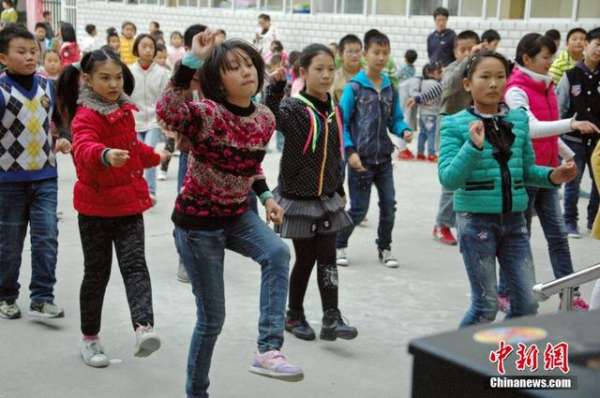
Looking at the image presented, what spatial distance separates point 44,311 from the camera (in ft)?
16.5

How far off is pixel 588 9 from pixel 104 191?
1284 cm

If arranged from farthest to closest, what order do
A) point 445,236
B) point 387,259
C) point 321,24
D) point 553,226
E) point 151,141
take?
point 321,24
point 151,141
point 445,236
point 387,259
point 553,226

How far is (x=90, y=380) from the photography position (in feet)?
13.6

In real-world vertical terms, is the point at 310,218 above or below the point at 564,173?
below

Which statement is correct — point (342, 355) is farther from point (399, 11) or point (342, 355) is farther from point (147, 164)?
point (399, 11)

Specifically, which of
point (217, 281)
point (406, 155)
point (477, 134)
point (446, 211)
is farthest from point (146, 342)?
point (406, 155)

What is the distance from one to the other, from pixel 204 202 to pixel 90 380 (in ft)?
3.97

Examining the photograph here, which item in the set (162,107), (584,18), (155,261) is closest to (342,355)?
(162,107)

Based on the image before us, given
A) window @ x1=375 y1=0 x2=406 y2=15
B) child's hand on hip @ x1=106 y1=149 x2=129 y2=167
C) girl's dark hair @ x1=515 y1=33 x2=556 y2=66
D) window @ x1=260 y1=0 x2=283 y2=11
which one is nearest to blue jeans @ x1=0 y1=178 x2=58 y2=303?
child's hand on hip @ x1=106 y1=149 x2=129 y2=167

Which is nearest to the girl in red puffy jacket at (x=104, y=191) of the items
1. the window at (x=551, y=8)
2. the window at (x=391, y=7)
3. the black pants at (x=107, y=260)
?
the black pants at (x=107, y=260)

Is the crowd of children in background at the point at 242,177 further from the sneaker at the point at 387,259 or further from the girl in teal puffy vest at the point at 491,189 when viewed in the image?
the sneaker at the point at 387,259

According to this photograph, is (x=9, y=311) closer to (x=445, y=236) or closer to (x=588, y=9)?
(x=445, y=236)

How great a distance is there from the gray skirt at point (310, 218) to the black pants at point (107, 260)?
31.5 inches

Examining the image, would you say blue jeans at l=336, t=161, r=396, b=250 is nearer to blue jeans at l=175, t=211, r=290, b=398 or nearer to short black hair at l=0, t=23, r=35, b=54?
short black hair at l=0, t=23, r=35, b=54
